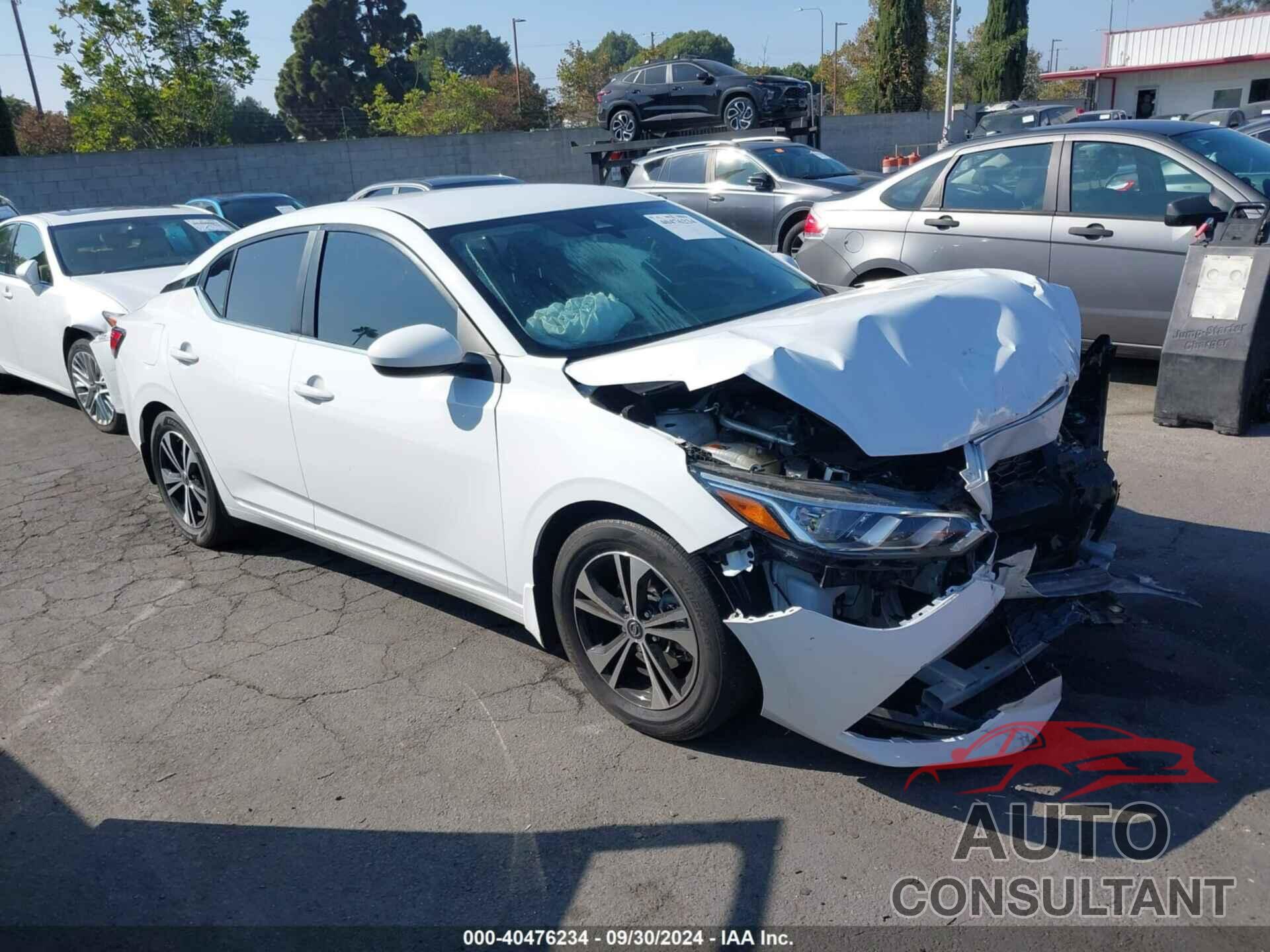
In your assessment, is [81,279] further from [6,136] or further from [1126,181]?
[6,136]

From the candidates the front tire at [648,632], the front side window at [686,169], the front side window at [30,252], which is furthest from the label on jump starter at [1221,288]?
the front side window at [30,252]

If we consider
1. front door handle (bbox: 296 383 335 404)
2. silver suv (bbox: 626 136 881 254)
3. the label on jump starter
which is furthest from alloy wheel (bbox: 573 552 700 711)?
silver suv (bbox: 626 136 881 254)

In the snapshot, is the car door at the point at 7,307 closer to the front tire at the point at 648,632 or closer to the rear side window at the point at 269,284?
the rear side window at the point at 269,284

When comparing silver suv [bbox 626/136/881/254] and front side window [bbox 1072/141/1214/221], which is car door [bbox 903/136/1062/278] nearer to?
front side window [bbox 1072/141/1214/221]

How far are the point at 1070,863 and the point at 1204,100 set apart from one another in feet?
157

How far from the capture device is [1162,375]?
6.34 m

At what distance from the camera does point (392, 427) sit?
386cm

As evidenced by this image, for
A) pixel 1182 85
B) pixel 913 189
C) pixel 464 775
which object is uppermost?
pixel 913 189

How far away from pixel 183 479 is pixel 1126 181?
6.15 m

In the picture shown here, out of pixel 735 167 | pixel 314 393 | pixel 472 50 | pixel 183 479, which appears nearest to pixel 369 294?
pixel 314 393

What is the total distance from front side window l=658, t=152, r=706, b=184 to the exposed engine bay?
410 inches

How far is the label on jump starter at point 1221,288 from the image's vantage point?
6.09m

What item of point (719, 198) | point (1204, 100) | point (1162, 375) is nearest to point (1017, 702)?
point (1162, 375)

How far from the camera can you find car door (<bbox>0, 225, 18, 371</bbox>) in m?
8.55
